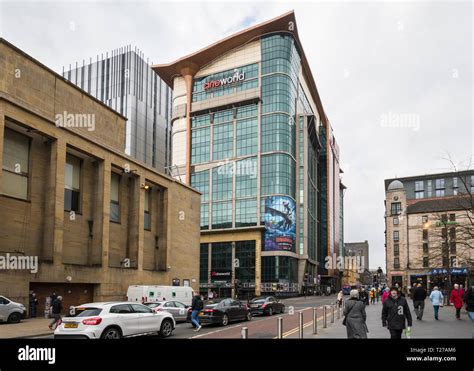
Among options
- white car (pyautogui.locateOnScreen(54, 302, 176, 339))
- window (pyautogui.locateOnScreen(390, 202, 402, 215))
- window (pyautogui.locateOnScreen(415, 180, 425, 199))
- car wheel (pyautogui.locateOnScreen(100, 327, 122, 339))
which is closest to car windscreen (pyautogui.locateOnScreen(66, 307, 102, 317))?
white car (pyautogui.locateOnScreen(54, 302, 176, 339))

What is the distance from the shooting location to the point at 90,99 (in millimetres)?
35250

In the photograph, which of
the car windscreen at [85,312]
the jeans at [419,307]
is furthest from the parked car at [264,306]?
the car windscreen at [85,312]

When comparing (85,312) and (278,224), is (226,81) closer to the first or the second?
(278,224)

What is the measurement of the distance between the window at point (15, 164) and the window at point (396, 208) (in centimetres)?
8943

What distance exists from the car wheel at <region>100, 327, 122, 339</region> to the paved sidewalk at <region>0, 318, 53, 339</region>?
4.81 m

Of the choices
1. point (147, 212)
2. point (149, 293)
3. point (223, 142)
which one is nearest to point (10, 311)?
point (149, 293)

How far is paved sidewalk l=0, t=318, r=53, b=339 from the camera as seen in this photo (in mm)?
18312

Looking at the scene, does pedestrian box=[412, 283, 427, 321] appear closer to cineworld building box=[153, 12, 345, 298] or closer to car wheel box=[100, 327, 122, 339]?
car wheel box=[100, 327, 122, 339]

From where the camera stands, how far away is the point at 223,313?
899 inches

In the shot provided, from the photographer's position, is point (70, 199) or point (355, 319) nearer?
point (355, 319)

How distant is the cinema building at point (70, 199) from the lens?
26609 millimetres

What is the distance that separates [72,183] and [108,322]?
19313mm
